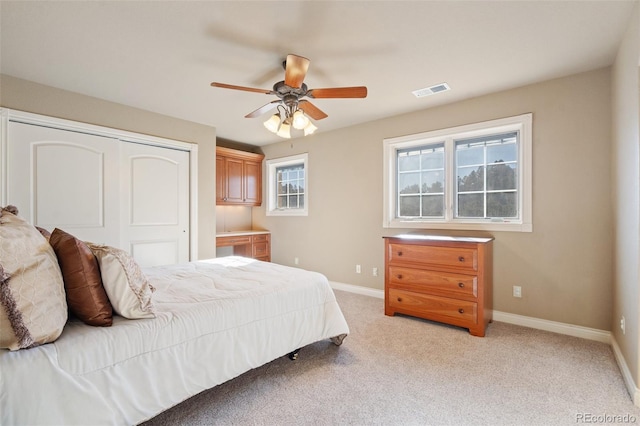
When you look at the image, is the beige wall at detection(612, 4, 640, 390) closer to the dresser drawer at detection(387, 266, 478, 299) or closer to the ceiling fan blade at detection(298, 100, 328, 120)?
the dresser drawer at detection(387, 266, 478, 299)

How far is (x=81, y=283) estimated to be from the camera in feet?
4.58

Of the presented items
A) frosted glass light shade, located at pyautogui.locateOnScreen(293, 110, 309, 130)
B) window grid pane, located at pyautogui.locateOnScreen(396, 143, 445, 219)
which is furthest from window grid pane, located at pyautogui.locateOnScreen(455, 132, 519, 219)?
frosted glass light shade, located at pyautogui.locateOnScreen(293, 110, 309, 130)

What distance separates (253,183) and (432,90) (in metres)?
3.52

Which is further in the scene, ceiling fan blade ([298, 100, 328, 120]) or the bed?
ceiling fan blade ([298, 100, 328, 120])

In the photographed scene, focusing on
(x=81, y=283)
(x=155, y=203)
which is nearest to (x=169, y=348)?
(x=81, y=283)

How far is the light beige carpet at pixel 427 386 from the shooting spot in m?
1.71

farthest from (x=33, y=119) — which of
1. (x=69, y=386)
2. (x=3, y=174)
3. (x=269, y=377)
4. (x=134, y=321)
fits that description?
(x=269, y=377)

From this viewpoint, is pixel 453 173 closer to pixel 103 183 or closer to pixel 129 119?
pixel 129 119

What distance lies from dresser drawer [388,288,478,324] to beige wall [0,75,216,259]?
2.78 m

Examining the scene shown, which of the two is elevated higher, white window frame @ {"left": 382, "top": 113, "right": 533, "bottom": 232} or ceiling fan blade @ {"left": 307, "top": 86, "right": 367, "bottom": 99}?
ceiling fan blade @ {"left": 307, "top": 86, "right": 367, "bottom": 99}

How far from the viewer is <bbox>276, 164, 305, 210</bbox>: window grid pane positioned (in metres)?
5.30

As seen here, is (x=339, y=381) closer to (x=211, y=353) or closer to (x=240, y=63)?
(x=211, y=353)

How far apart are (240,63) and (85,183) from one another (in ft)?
7.41

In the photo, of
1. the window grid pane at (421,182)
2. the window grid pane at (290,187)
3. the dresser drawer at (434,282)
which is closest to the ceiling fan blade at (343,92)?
the window grid pane at (421,182)
